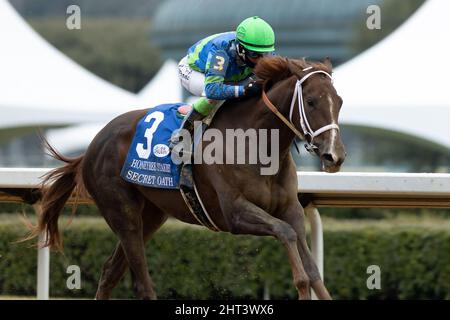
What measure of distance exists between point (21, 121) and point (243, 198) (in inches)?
415

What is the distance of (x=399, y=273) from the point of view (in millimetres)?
7578

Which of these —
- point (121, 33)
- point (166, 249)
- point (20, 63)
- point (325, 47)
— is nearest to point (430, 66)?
point (20, 63)

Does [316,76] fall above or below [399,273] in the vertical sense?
above

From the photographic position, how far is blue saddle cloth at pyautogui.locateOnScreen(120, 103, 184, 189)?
4980 millimetres

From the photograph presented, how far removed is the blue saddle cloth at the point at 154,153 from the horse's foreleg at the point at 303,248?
627mm

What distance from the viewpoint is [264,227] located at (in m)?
4.38

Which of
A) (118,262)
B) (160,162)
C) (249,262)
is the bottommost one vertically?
(249,262)

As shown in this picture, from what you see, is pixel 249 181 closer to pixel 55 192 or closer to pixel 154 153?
pixel 154 153

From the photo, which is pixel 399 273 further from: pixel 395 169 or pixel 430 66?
pixel 395 169

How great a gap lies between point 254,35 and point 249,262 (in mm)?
3056

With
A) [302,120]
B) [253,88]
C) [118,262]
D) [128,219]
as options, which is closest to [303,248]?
[302,120]

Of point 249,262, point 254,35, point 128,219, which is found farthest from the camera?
point 249,262
